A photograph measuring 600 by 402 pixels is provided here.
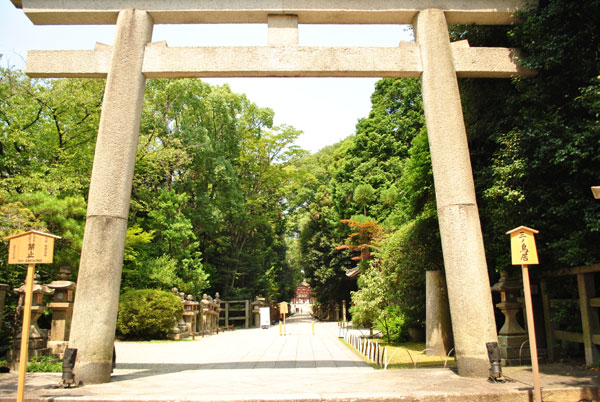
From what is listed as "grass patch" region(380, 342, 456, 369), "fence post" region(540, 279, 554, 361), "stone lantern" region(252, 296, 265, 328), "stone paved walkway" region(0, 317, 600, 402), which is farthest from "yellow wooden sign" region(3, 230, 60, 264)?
"stone lantern" region(252, 296, 265, 328)

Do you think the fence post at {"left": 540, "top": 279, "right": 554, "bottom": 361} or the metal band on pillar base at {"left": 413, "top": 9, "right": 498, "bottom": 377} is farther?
the fence post at {"left": 540, "top": 279, "right": 554, "bottom": 361}

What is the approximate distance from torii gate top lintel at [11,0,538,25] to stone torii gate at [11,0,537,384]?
18mm

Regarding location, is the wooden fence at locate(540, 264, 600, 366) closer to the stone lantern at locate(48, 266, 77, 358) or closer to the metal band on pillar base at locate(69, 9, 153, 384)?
the metal band on pillar base at locate(69, 9, 153, 384)

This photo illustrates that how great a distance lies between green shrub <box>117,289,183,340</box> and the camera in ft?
51.5

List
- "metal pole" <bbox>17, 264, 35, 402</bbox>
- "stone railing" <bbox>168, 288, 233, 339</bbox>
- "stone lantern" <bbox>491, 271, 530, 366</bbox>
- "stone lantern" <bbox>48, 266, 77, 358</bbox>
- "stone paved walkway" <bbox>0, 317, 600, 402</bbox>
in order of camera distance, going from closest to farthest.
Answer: "metal pole" <bbox>17, 264, 35, 402</bbox>, "stone paved walkway" <bbox>0, 317, 600, 402</bbox>, "stone lantern" <bbox>491, 271, 530, 366</bbox>, "stone lantern" <bbox>48, 266, 77, 358</bbox>, "stone railing" <bbox>168, 288, 233, 339</bbox>

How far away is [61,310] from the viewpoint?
919cm

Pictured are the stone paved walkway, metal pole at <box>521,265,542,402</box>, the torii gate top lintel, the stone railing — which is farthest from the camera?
the stone railing

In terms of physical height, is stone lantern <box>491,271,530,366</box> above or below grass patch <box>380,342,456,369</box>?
above

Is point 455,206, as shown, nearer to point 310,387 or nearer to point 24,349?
point 310,387

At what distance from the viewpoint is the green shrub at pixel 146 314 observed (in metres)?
15.7

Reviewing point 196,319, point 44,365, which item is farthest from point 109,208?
point 196,319

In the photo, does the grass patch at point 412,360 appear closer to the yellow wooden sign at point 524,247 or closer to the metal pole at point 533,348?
the metal pole at point 533,348

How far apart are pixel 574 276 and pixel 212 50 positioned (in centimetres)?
766

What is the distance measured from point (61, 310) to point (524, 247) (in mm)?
9412
